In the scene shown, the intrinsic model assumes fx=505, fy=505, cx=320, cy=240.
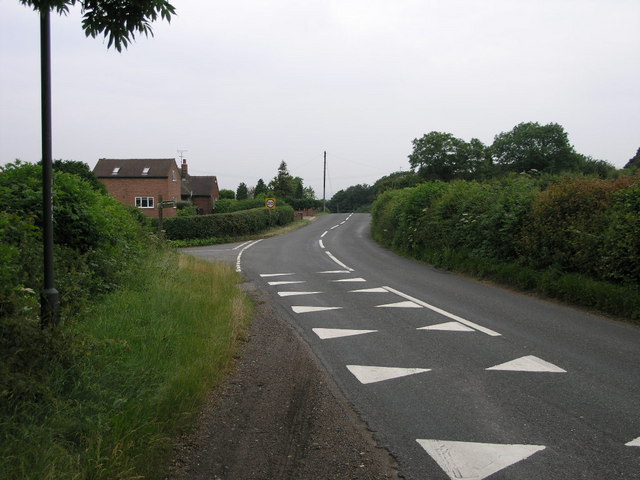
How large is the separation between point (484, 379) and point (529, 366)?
772mm

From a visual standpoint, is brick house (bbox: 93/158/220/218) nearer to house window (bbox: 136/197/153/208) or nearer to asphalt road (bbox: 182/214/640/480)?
house window (bbox: 136/197/153/208)

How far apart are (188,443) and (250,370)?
203 cm

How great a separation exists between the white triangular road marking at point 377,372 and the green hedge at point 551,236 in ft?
16.1

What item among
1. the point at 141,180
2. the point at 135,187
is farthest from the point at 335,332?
the point at 135,187

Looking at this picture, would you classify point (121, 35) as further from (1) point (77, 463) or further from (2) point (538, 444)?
(2) point (538, 444)

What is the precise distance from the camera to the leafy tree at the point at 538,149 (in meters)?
66.3

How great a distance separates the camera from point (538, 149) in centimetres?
6731

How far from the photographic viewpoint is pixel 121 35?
151 inches

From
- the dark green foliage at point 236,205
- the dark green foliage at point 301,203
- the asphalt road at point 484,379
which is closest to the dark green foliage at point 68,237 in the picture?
the asphalt road at point 484,379

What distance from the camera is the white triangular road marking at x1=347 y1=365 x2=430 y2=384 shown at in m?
5.53

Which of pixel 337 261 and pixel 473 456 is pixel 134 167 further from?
pixel 473 456

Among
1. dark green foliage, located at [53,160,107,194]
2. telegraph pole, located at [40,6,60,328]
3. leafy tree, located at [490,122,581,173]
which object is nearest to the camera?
telegraph pole, located at [40,6,60,328]

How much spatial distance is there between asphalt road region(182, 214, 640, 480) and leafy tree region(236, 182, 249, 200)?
96.7 m

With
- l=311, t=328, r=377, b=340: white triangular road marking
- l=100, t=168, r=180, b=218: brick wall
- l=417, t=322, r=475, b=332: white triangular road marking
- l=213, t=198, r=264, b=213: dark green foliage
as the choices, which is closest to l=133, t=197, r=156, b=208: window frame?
l=100, t=168, r=180, b=218: brick wall
